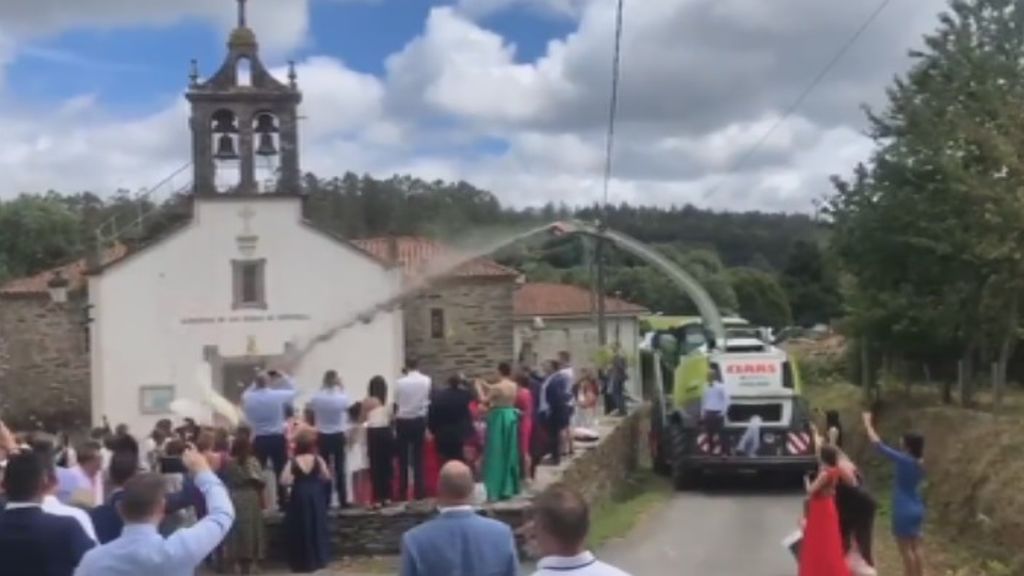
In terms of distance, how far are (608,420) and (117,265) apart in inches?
720

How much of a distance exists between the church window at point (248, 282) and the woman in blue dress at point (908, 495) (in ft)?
106

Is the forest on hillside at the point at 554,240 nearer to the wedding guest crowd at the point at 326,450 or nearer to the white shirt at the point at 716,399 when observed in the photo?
the white shirt at the point at 716,399

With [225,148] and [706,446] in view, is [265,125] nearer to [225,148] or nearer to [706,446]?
[225,148]

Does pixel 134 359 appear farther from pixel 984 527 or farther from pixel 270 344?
pixel 984 527

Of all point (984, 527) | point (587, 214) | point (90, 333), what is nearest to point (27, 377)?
point (90, 333)

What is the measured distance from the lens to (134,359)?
147 feet

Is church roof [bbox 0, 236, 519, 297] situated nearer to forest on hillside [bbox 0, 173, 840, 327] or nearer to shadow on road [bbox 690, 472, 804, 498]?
forest on hillside [bbox 0, 173, 840, 327]

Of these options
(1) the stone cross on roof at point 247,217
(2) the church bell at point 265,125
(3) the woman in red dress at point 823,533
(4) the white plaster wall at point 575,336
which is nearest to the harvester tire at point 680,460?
(3) the woman in red dress at point 823,533

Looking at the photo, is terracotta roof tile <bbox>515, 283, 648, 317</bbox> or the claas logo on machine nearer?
the claas logo on machine

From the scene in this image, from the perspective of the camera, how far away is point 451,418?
58.1ft

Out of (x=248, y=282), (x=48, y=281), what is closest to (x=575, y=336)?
(x=248, y=282)

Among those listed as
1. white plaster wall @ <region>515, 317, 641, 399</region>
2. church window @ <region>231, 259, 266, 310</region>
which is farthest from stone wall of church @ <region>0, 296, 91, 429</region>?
white plaster wall @ <region>515, 317, 641, 399</region>

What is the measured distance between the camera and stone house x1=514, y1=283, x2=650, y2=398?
58.6 m

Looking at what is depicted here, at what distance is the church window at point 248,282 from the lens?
150 ft
